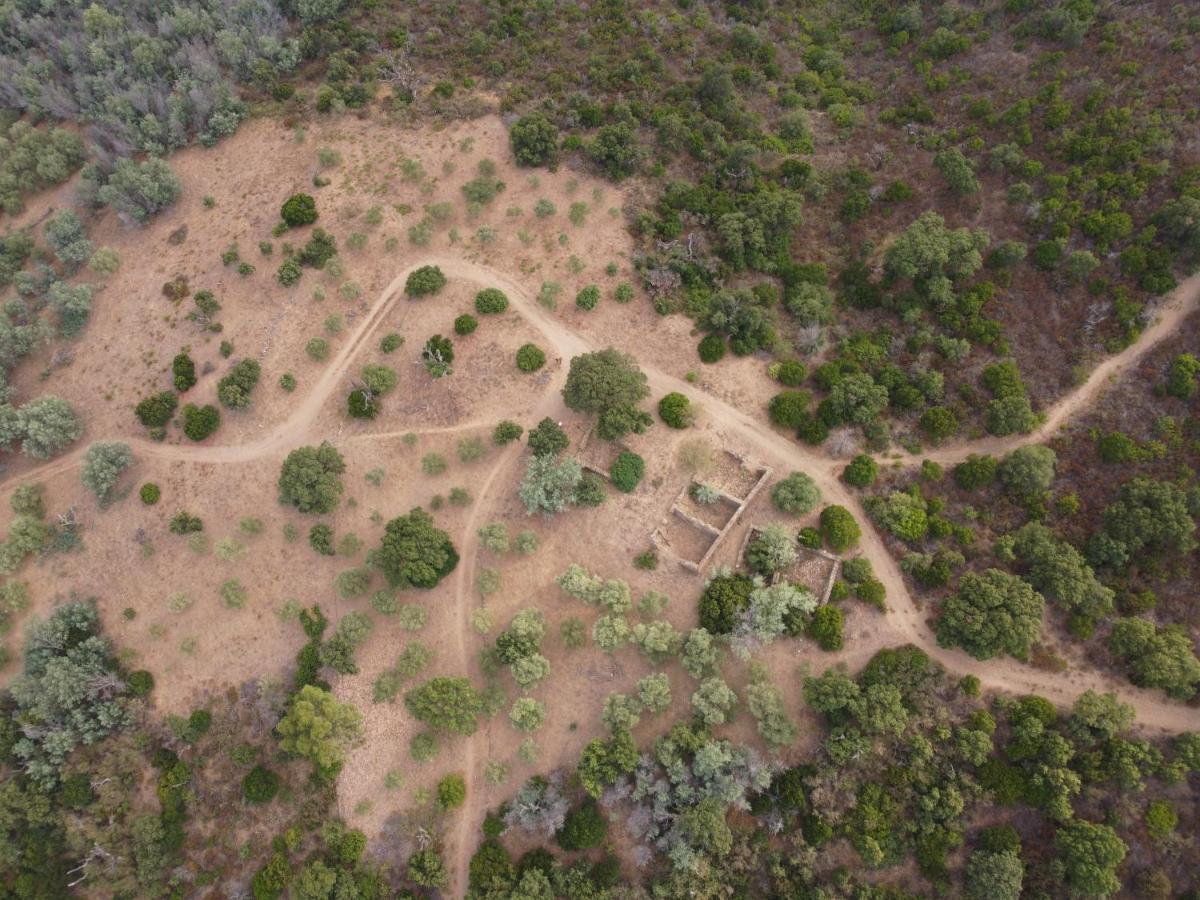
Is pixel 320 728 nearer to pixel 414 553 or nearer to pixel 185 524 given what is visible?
pixel 414 553

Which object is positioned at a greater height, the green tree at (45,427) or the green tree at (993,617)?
the green tree at (45,427)

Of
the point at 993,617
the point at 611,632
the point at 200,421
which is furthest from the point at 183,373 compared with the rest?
the point at 993,617

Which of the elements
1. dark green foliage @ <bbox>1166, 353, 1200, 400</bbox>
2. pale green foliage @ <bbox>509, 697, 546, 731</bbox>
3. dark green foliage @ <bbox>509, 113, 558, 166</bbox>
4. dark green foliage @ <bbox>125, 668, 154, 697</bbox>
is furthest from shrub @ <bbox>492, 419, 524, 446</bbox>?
dark green foliage @ <bbox>1166, 353, 1200, 400</bbox>

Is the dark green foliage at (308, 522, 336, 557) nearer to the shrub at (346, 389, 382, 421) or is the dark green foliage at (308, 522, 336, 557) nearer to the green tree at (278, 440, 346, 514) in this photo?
the green tree at (278, 440, 346, 514)

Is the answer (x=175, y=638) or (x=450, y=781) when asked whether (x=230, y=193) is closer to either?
(x=175, y=638)

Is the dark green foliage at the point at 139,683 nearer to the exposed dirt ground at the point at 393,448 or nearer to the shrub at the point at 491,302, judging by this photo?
the exposed dirt ground at the point at 393,448

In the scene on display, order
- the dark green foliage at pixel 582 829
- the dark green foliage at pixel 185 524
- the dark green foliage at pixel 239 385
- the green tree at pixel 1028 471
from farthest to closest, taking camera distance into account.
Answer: the dark green foliage at pixel 239 385, the dark green foliage at pixel 185 524, the green tree at pixel 1028 471, the dark green foliage at pixel 582 829

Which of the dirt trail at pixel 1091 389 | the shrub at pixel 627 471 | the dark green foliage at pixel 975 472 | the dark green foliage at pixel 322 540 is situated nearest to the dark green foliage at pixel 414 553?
the dark green foliage at pixel 322 540
